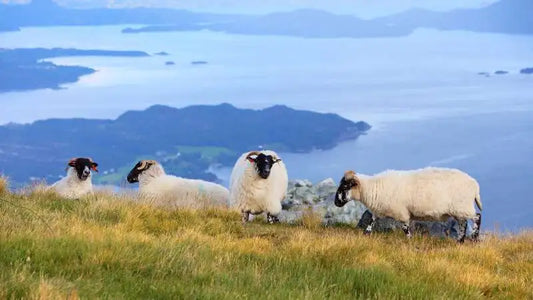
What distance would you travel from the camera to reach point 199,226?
10.6m

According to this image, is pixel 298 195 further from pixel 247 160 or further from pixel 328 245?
pixel 328 245

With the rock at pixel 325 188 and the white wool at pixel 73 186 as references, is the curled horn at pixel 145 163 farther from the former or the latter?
the rock at pixel 325 188

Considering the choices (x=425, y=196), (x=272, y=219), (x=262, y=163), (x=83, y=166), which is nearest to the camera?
(x=425, y=196)

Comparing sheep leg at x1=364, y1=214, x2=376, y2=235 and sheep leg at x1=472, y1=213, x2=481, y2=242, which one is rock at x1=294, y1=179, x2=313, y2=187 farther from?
sheep leg at x1=472, y1=213, x2=481, y2=242

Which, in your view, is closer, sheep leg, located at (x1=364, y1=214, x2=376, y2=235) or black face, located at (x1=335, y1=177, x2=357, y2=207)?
sheep leg, located at (x1=364, y1=214, x2=376, y2=235)

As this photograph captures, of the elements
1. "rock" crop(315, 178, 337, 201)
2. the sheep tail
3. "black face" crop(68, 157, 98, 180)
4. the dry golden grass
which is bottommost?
"rock" crop(315, 178, 337, 201)

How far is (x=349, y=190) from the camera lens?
47.3ft

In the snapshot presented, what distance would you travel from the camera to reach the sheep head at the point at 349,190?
1438 cm

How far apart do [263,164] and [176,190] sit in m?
2.93

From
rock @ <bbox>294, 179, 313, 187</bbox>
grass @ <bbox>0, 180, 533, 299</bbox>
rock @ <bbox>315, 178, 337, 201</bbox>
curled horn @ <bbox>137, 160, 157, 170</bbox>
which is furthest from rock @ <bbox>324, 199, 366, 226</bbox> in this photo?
grass @ <bbox>0, 180, 533, 299</bbox>

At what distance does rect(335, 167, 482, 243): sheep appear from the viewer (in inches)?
523

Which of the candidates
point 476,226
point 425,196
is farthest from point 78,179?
point 476,226

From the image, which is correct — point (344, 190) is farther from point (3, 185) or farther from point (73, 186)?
point (3, 185)

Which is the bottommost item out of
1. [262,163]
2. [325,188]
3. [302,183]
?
[325,188]
